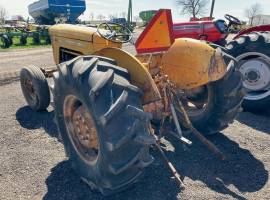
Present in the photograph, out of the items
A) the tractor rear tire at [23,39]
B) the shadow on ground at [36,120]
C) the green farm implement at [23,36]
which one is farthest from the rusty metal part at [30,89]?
A: the tractor rear tire at [23,39]

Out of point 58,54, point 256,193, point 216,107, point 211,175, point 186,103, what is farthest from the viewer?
point 58,54

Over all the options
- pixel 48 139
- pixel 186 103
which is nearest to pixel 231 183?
pixel 186 103

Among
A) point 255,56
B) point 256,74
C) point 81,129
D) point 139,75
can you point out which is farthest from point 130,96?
point 255,56

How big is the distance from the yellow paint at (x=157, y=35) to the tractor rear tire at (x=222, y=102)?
0.81 m

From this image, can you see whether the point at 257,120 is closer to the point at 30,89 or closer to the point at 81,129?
the point at 81,129

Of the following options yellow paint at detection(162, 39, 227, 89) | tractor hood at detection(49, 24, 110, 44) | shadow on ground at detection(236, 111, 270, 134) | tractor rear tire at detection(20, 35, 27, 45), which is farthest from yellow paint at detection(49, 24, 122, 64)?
tractor rear tire at detection(20, 35, 27, 45)

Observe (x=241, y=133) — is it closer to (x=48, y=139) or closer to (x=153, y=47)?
(x=153, y=47)

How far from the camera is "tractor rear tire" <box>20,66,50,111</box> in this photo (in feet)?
14.9

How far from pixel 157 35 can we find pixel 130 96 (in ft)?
3.72

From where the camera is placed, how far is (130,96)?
229 cm

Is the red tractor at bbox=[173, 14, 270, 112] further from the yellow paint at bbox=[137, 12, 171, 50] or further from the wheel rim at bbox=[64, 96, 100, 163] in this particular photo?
the wheel rim at bbox=[64, 96, 100, 163]

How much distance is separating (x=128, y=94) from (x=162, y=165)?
1249mm

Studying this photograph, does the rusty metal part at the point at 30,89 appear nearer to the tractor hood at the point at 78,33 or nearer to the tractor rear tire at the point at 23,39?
the tractor hood at the point at 78,33

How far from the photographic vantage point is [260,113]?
4969mm
